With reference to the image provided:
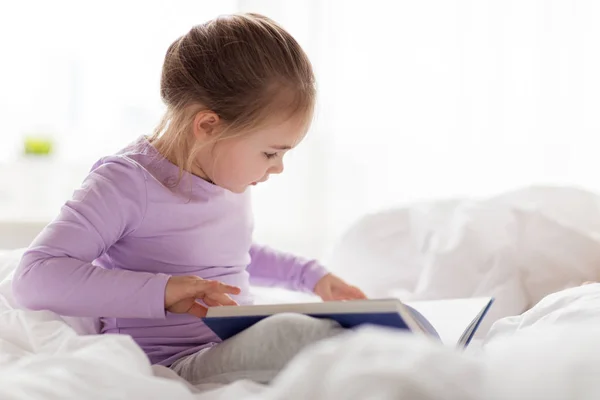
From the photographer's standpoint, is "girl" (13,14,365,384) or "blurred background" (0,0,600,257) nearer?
"girl" (13,14,365,384)

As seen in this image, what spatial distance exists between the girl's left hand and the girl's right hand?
37 centimetres

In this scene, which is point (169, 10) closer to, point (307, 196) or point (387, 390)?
point (307, 196)

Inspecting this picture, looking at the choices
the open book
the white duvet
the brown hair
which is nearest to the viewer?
the white duvet

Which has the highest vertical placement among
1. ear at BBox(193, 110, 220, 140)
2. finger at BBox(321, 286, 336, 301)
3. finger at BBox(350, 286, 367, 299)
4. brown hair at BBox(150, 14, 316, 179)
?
brown hair at BBox(150, 14, 316, 179)

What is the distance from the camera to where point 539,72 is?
2.36 m

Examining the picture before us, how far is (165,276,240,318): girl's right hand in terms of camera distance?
102cm

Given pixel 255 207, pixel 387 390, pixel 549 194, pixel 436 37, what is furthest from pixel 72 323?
pixel 436 37

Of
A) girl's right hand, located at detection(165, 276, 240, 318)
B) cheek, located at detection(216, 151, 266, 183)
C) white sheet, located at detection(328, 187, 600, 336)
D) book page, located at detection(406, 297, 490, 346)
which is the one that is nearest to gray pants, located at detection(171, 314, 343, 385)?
girl's right hand, located at detection(165, 276, 240, 318)

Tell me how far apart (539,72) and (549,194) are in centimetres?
86

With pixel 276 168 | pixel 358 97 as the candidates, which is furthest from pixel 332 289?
pixel 358 97

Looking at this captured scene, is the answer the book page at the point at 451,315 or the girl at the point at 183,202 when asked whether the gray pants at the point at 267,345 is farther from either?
the book page at the point at 451,315

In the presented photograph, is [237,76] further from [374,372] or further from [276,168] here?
[374,372]

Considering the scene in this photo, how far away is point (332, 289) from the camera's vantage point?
140 centimetres

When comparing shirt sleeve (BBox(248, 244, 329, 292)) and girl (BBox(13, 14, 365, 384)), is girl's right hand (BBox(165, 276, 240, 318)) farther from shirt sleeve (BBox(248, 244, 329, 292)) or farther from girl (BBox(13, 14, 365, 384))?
shirt sleeve (BBox(248, 244, 329, 292))
